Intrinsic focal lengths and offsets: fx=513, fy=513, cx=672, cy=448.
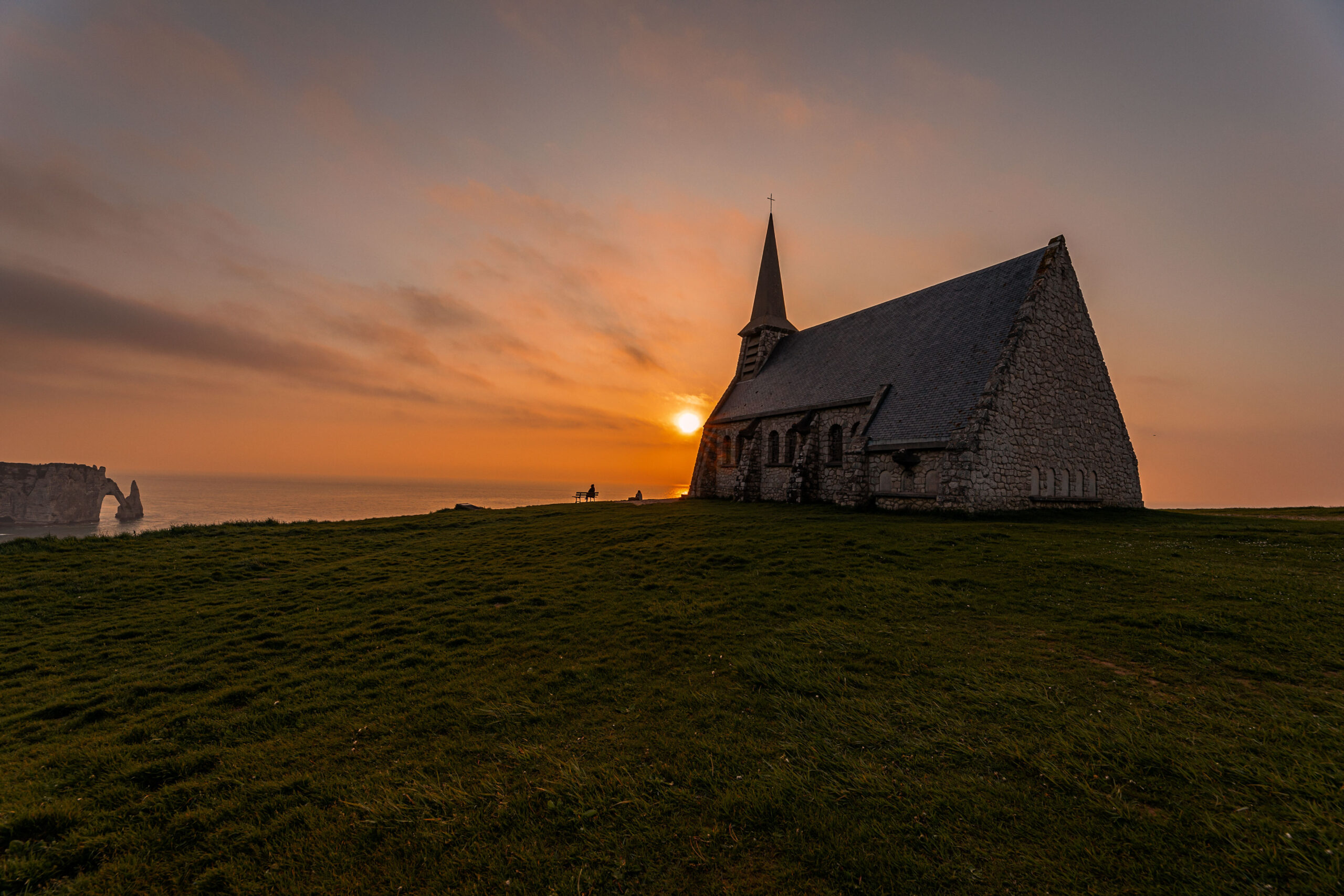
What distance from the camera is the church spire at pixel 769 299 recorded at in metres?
44.3

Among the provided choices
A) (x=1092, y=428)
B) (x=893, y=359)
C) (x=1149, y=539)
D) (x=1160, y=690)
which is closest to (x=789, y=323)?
(x=893, y=359)

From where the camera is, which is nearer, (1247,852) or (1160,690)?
(1247,852)

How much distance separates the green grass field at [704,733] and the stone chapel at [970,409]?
988 centimetres

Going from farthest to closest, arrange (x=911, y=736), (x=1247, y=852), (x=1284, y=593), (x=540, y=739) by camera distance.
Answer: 1. (x=1284, y=593)
2. (x=540, y=739)
3. (x=911, y=736)
4. (x=1247, y=852)

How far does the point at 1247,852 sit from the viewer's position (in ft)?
12.8

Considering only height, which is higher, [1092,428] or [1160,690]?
[1092,428]

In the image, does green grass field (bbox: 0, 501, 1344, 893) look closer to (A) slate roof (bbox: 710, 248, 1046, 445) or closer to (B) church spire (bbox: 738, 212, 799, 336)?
(A) slate roof (bbox: 710, 248, 1046, 445)

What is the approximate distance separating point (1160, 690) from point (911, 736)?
12.2ft

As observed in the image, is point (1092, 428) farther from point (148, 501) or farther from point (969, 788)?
point (148, 501)

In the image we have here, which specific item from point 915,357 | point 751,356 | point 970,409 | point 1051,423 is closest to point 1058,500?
point 1051,423

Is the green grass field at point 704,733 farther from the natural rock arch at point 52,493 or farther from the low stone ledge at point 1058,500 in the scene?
the natural rock arch at point 52,493

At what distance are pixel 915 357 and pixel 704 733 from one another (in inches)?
1086

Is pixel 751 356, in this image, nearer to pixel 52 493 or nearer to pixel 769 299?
pixel 769 299

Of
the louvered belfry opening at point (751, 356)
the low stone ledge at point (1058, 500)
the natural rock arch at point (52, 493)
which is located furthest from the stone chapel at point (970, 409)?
the natural rock arch at point (52, 493)
